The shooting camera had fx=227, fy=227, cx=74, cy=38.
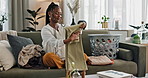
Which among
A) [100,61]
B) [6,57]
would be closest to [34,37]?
[6,57]

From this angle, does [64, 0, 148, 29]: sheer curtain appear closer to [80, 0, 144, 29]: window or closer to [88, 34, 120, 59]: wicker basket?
[80, 0, 144, 29]: window

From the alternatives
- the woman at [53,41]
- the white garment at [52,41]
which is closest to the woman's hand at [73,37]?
the woman at [53,41]

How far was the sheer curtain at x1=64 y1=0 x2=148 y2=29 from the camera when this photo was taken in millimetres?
5175

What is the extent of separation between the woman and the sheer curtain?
2307mm

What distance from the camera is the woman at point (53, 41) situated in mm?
2588

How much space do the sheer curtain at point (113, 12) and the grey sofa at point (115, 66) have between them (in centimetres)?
181

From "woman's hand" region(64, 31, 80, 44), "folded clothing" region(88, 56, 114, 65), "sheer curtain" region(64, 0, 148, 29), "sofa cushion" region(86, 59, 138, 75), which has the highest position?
"sheer curtain" region(64, 0, 148, 29)

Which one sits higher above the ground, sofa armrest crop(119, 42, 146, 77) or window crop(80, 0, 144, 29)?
window crop(80, 0, 144, 29)

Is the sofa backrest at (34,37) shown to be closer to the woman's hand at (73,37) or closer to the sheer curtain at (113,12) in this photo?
the woman's hand at (73,37)

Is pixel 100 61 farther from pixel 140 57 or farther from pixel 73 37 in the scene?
pixel 73 37

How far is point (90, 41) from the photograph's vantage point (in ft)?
10.5

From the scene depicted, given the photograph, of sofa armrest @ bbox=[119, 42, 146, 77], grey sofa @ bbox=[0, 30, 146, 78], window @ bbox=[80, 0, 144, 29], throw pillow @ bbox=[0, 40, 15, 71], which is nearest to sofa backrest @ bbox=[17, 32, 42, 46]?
grey sofa @ bbox=[0, 30, 146, 78]

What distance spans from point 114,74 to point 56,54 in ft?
3.32

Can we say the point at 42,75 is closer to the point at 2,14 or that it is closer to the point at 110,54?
the point at 110,54
